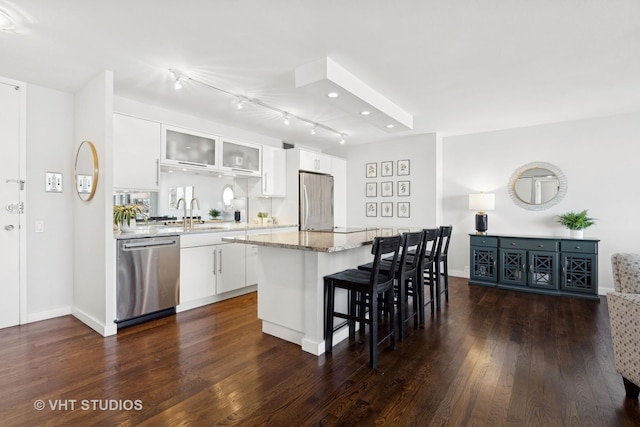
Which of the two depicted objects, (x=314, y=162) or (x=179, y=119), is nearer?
(x=179, y=119)

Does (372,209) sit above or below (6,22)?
below

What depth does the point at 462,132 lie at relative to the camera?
17.0 ft

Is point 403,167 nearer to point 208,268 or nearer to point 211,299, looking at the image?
point 208,268

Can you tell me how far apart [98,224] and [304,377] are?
237 cm

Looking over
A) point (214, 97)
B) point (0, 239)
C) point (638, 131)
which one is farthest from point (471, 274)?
point (0, 239)

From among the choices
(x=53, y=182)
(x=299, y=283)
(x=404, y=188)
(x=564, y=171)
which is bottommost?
(x=299, y=283)

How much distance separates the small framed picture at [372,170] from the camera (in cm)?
595

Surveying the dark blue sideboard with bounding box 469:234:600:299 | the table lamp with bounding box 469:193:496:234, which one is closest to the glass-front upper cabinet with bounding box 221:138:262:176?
the table lamp with bounding box 469:193:496:234

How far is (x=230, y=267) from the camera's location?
4.02 meters

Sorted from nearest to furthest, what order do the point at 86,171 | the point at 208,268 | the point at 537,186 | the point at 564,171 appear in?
the point at 86,171, the point at 208,268, the point at 564,171, the point at 537,186

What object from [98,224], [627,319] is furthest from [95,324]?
[627,319]

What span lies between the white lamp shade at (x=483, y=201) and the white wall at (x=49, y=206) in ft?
17.1

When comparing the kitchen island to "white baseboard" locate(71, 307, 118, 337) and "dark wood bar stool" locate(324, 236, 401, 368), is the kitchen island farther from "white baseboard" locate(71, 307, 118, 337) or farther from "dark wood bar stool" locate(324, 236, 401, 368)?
"white baseboard" locate(71, 307, 118, 337)

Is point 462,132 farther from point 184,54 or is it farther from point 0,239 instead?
point 0,239
